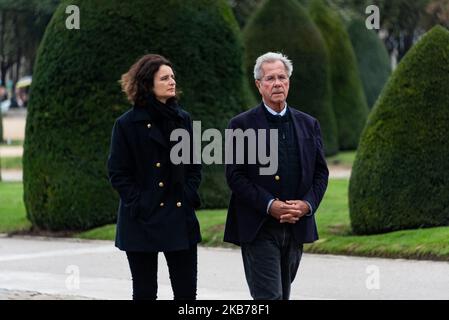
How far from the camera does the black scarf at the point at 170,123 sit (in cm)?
700

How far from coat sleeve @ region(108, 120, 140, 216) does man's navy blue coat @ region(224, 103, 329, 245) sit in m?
0.56

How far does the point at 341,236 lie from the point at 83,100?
3934 millimetres

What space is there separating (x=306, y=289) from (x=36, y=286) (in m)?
2.28

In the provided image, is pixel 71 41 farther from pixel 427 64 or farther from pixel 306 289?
pixel 306 289

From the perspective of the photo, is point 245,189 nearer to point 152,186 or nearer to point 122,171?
point 152,186

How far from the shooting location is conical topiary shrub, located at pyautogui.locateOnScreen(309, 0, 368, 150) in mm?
28375

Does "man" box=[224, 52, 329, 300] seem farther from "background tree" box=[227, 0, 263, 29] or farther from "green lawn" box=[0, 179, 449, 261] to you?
"background tree" box=[227, 0, 263, 29]

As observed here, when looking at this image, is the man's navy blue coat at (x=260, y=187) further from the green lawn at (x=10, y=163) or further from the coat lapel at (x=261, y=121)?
the green lawn at (x=10, y=163)

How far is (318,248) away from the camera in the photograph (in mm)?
12258

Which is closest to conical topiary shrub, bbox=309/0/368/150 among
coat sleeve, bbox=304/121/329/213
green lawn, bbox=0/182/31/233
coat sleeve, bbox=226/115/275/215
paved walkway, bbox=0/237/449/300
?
green lawn, bbox=0/182/31/233

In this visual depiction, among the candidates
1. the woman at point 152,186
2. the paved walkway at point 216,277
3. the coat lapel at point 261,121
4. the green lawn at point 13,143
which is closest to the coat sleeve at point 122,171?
the woman at point 152,186
